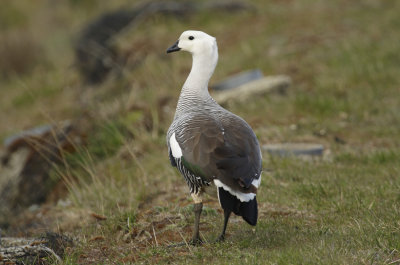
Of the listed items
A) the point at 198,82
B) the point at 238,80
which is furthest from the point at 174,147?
the point at 238,80

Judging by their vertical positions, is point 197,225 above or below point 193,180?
below

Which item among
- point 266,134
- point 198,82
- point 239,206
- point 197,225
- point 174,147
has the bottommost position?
point 266,134

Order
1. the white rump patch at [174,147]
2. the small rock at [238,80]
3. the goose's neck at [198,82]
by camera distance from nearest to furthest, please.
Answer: the white rump patch at [174,147] < the goose's neck at [198,82] < the small rock at [238,80]

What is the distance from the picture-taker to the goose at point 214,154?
395 cm

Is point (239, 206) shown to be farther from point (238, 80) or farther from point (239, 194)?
point (238, 80)

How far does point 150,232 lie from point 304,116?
441cm

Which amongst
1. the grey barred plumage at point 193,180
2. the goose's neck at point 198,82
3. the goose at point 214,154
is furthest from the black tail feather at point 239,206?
the goose's neck at point 198,82

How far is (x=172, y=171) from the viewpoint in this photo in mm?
6680

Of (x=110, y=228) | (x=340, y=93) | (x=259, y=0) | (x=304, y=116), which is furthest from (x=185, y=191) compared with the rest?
(x=259, y=0)

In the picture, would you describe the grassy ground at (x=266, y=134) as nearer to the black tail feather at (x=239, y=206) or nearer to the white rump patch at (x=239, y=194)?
the black tail feather at (x=239, y=206)

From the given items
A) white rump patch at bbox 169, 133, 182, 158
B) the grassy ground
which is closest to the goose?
white rump patch at bbox 169, 133, 182, 158

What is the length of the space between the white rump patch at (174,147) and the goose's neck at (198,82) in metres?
0.49

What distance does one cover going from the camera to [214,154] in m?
4.12

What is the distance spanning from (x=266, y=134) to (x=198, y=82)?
2.86 metres
